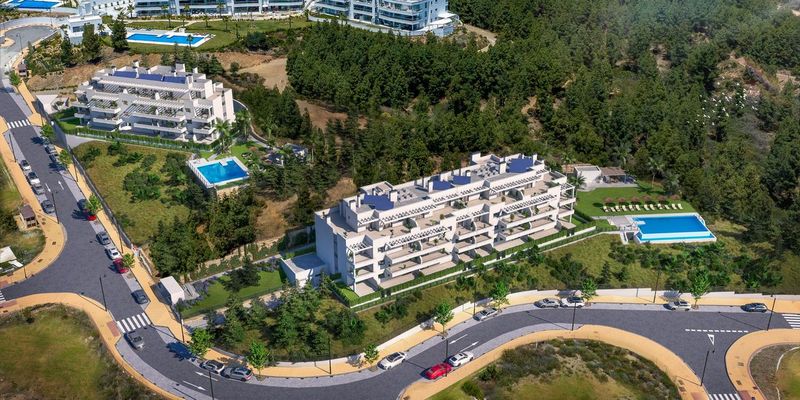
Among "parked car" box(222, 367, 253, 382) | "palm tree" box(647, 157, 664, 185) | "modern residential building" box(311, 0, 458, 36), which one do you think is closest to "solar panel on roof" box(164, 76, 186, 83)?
"parked car" box(222, 367, 253, 382)

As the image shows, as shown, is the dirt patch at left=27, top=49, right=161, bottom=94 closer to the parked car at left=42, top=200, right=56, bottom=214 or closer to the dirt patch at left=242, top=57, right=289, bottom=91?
the dirt patch at left=242, top=57, right=289, bottom=91

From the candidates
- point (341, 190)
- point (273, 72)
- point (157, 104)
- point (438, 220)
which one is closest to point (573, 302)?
point (438, 220)

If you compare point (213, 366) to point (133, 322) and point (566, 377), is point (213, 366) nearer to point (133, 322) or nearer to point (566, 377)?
point (133, 322)

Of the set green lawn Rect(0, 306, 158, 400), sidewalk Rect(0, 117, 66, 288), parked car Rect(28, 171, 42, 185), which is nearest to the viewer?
green lawn Rect(0, 306, 158, 400)

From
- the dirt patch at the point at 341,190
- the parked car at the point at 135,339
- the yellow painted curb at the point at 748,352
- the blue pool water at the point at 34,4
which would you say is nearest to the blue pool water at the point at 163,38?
the blue pool water at the point at 34,4

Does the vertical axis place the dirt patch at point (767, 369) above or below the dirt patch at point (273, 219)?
below

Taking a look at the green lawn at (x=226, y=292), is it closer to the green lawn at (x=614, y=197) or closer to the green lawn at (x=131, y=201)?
the green lawn at (x=131, y=201)
